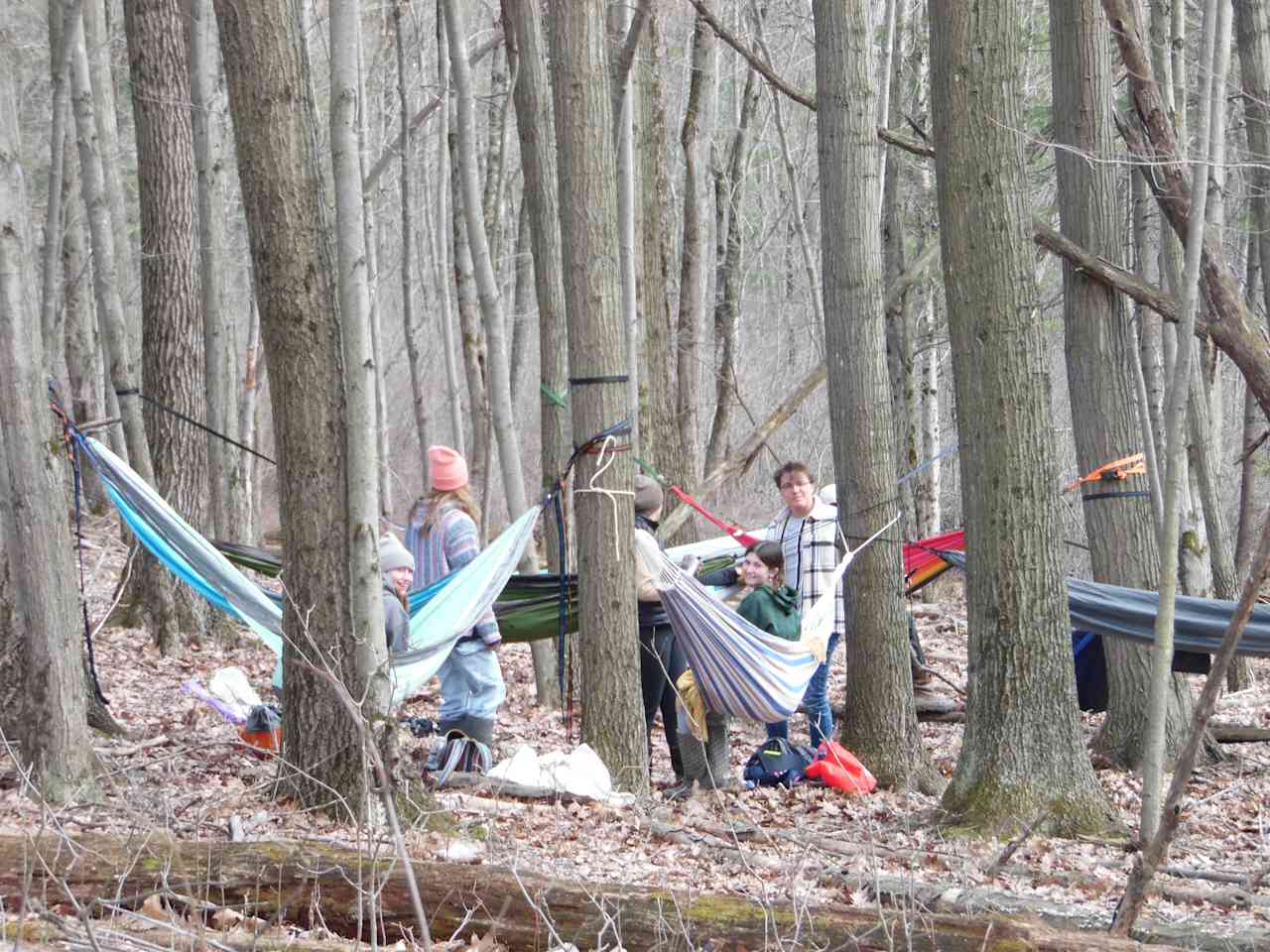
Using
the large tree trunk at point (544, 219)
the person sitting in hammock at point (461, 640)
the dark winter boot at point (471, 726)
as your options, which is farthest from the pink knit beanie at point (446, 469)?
the dark winter boot at point (471, 726)

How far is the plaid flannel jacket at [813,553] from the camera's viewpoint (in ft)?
18.1

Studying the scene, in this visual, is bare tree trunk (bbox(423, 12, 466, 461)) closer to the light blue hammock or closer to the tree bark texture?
the light blue hammock

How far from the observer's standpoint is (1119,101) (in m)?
9.73

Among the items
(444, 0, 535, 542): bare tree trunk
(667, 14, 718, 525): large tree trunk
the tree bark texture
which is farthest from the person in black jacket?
(667, 14, 718, 525): large tree trunk

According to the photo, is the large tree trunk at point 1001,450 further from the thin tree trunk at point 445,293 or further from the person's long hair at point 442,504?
the thin tree trunk at point 445,293

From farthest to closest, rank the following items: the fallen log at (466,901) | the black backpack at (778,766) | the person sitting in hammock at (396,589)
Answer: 1. the black backpack at (778,766)
2. the person sitting in hammock at (396,589)
3. the fallen log at (466,901)

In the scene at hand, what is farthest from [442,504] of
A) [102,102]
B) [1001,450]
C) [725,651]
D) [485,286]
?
[102,102]

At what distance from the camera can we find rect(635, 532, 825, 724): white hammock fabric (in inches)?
196

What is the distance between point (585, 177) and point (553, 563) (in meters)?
2.33

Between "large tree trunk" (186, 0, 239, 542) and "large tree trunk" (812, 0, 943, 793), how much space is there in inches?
132

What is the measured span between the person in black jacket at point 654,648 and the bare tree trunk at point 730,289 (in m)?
6.34

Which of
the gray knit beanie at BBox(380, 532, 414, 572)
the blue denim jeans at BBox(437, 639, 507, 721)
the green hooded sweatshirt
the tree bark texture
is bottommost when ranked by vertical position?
the blue denim jeans at BBox(437, 639, 507, 721)

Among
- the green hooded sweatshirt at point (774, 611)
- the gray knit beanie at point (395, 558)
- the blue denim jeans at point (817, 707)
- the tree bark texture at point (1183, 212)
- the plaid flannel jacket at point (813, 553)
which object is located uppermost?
the tree bark texture at point (1183, 212)

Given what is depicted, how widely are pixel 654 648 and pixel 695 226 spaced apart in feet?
23.3
